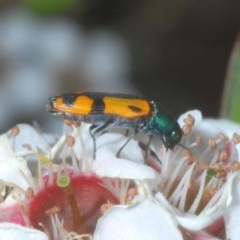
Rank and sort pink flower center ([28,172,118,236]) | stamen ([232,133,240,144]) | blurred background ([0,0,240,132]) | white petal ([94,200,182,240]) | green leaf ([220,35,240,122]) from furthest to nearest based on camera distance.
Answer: blurred background ([0,0,240,132]) → green leaf ([220,35,240,122]) → stamen ([232,133,240,144]) → pink flower center ([28,172,118,236]) → white petal ([94,200,182,240])

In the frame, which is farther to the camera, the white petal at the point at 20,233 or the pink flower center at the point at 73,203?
the pink flower center at the point at 73,203

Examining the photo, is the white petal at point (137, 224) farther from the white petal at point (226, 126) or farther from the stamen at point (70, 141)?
the white petal at point (226, 126)

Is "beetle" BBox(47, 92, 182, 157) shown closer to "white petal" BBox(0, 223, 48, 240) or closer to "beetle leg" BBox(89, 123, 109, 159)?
"beetle leg" BBox(89, 123, 109, 159)

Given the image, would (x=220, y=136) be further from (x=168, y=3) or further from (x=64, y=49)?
(x=64, y=49)

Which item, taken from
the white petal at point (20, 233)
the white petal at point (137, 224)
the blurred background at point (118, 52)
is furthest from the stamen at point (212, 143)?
the blurred background at point (118, 52)

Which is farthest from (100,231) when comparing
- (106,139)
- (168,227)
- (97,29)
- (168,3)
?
(97,29)

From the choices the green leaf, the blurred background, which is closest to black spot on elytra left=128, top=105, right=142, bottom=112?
the green leaf
